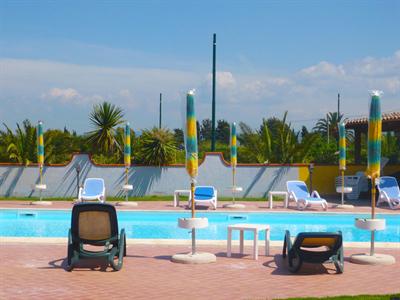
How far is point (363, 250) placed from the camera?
10.5 metres

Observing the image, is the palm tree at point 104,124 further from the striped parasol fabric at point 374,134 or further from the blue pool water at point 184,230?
the striped parasol fabric at point 374,134

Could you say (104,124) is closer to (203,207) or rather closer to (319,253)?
(203,207)

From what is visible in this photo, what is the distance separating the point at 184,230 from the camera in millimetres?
14898

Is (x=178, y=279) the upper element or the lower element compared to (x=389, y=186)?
lower

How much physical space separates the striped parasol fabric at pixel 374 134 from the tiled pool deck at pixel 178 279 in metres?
1.57

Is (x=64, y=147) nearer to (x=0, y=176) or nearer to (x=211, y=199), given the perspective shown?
(x=0, y=176)

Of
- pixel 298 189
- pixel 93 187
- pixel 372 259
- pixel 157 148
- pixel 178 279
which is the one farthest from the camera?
pixel 157 148

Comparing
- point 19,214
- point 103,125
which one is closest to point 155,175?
point 103,125

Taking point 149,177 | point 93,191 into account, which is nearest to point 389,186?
point 149,177

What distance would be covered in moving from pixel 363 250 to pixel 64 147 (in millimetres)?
15199

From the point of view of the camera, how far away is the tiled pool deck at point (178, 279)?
7109 millimetres

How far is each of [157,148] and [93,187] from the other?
365 centimetres

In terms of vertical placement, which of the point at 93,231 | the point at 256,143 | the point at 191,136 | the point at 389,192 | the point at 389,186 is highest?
the point at 256,143

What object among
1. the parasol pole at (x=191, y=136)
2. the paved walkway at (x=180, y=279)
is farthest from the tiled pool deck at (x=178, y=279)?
the parasol pole at (x=191, y=136)
